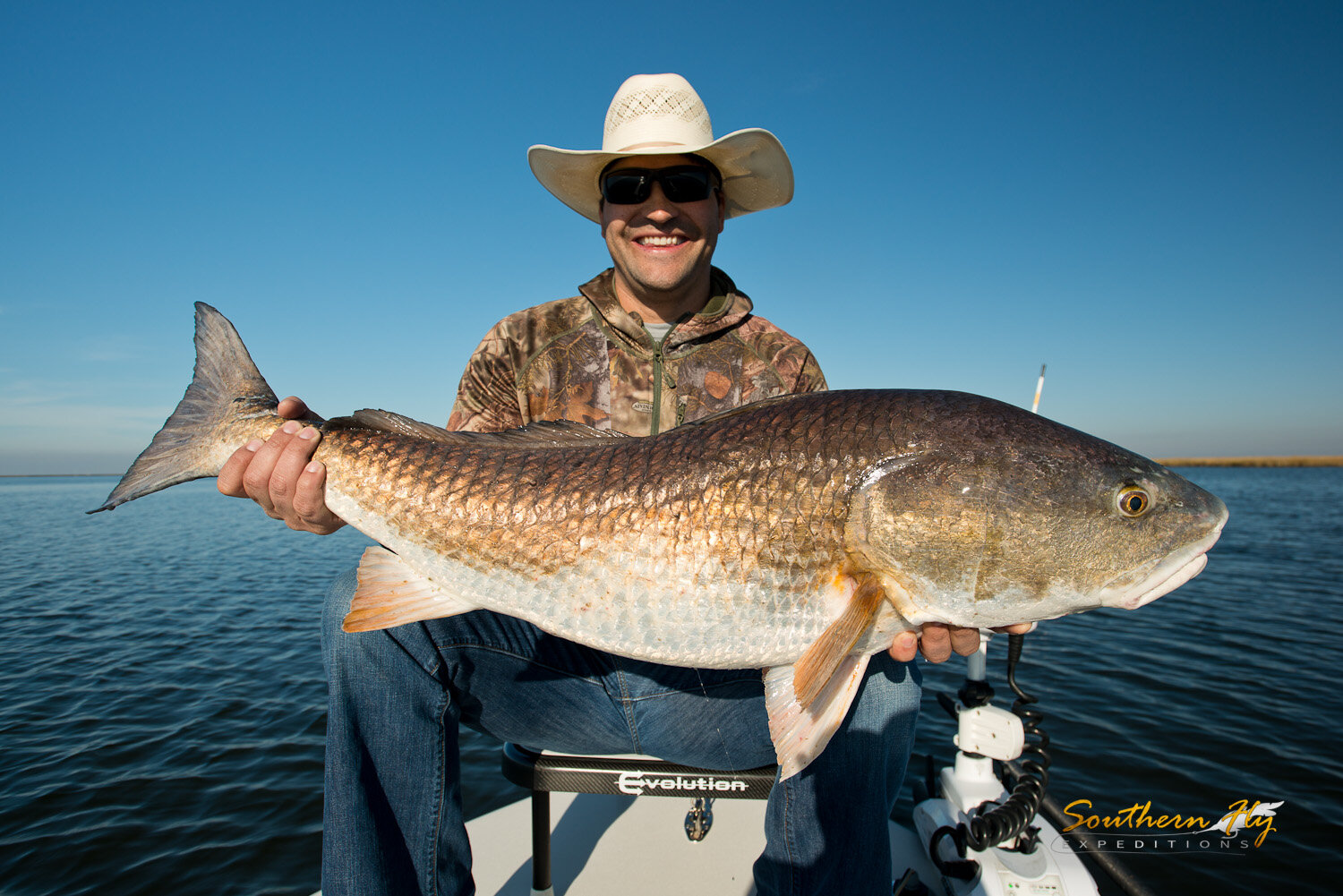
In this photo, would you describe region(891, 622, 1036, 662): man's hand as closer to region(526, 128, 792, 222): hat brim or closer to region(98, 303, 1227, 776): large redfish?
region(98, 303, 1227, 776): large redfish

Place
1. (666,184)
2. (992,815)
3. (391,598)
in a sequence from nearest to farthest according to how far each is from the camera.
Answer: (391,598)
(992,815)
(666,184)

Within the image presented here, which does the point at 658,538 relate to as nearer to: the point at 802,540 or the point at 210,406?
the point at 802,540

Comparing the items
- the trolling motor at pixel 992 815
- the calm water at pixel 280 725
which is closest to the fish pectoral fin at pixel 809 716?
the trolling motor at pixel 992 815

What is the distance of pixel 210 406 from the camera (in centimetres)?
259

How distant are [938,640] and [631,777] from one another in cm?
136

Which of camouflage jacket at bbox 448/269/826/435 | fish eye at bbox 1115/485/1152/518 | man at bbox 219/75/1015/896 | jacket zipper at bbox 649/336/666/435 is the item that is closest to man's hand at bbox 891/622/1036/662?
man at bbox 219/75/1015/896

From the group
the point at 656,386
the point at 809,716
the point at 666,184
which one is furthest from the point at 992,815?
the point at 666,184

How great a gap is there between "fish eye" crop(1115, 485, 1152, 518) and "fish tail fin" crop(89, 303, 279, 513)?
2.97 m

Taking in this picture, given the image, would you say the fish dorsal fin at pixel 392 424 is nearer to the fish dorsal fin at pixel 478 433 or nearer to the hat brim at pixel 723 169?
the fish dorsal fin at pixel 478 433

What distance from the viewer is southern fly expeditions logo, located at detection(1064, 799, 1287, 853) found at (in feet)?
19.5

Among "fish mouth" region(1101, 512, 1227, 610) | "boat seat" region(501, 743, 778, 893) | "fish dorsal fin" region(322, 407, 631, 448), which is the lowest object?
"boat seat" region(501, 743, 778, 893)

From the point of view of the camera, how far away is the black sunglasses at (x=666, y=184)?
11.1 ft

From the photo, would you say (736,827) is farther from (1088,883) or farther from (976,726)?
(1088,883)

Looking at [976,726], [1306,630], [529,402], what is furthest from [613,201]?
A: [1306,630]
